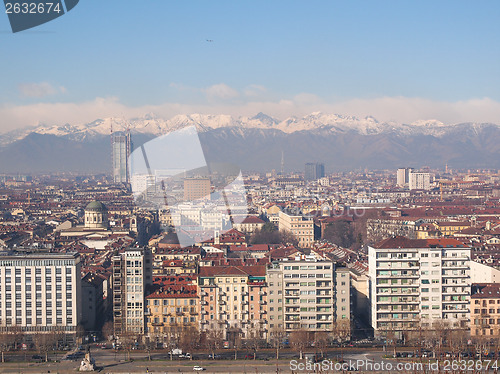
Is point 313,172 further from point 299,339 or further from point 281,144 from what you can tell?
point 299,339

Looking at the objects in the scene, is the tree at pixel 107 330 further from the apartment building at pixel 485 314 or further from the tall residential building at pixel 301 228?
the tall residential building at pixel 301 228

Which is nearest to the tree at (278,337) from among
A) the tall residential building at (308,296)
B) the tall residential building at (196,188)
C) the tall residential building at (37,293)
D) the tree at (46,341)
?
the tall residential building at (308,296)

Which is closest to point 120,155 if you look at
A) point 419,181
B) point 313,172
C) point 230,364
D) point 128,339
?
point 313,172

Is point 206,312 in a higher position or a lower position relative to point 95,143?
lower

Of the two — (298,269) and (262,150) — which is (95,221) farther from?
(262,150)

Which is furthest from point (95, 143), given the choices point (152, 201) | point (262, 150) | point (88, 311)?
point (88, 311)
